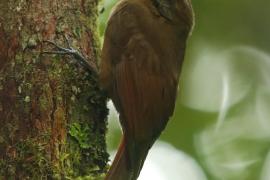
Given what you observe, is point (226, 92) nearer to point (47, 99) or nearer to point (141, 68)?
point (141, 68)

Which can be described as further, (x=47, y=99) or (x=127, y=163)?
(x=127, y=163)

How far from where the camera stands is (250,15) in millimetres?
5031

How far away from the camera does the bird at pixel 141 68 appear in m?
3.23

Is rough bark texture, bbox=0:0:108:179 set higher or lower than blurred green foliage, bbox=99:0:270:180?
higher

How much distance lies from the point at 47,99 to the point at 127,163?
516 mm

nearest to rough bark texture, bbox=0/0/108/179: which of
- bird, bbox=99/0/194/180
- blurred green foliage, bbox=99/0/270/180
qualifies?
bird, bbox=99/0/194/180

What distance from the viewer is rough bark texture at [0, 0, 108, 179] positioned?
2832 millimetres

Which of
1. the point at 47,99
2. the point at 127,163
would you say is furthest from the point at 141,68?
the point at 47,99

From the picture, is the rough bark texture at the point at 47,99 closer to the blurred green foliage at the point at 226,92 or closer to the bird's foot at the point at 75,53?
the bird's foot at the point at 75,53

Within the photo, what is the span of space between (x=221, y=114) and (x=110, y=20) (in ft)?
5.95

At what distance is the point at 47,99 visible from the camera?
9.72ft

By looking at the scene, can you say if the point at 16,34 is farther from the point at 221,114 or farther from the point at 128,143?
the point at 221,114

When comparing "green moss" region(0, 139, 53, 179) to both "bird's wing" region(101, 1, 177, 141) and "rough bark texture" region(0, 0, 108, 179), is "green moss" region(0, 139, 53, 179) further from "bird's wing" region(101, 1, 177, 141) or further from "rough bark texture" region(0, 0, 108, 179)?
"bird's wing" region(101, 1, 177, 141)

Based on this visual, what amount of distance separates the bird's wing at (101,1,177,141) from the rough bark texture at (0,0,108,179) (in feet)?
0.40
